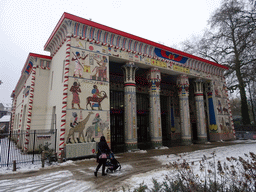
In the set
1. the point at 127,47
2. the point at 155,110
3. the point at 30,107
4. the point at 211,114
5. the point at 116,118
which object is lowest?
the point at 116,118

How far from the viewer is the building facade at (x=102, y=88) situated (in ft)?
33.4

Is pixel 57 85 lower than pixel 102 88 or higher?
higher

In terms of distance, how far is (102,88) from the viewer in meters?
11.3

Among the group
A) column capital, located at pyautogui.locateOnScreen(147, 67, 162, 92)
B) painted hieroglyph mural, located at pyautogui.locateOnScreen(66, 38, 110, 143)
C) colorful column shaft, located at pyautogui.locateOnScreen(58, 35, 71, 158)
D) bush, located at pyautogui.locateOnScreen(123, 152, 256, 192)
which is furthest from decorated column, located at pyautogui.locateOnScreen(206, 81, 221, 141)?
colorful column shaft, located at pyautogui.locateOnScreen(58, 35, 71, 158)

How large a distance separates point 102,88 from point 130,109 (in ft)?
9.14

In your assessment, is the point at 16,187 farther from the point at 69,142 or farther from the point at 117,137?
the point at 117,137

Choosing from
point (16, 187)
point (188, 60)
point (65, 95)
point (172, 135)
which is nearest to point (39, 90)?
point (65, 95)

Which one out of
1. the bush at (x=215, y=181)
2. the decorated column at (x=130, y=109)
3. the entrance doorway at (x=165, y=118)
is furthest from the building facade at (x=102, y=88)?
the bush at (x=215, y=181)

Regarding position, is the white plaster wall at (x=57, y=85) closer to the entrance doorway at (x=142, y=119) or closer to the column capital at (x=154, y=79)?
the column capital at (x=154, y=79)

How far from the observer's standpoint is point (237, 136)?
2131 centimetres

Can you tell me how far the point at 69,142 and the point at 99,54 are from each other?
19.4ft

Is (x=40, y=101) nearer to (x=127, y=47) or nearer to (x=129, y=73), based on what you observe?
(x=129, y=73)

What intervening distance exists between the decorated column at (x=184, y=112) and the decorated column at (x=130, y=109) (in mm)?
5559

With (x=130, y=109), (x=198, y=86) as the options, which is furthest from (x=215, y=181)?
(x=198, y=86)
